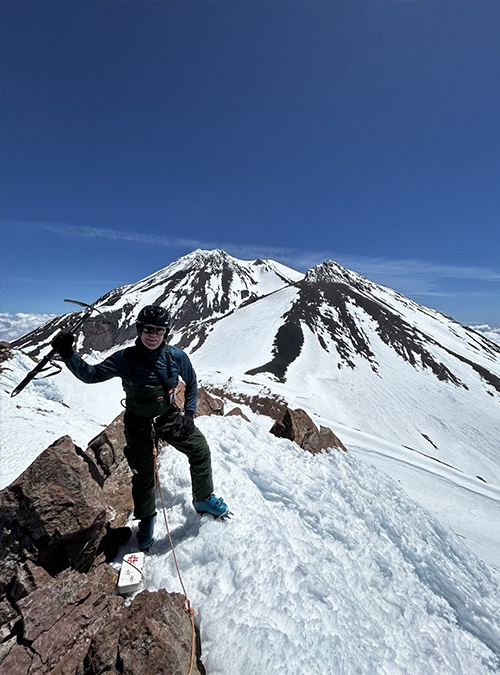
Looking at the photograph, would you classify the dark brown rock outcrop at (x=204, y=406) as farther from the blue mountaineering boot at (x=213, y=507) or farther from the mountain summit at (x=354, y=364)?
the mountain summit at (x=354, y=364)

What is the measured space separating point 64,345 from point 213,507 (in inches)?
167


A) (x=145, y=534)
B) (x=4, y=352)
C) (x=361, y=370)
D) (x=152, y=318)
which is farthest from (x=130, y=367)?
(x=361, y=370)

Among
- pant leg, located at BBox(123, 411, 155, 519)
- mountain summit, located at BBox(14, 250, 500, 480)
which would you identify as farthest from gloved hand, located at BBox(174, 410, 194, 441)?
mountain summit, located at BBox(14, 250, 500, 480)

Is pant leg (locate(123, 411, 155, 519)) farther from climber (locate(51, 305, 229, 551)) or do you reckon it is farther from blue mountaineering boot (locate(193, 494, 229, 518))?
A: blue mountaineering boot (locate(193, 494, 229, 518))

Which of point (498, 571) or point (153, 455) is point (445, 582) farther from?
point (153, 455)

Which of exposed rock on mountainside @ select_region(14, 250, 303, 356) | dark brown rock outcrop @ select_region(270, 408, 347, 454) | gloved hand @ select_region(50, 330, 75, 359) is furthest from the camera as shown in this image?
exposed rock on mountainside @ select_region(14, 250, 303, 356)

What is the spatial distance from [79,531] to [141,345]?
10.0 ft

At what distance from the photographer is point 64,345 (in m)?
4.66

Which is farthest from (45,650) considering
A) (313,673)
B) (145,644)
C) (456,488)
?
(456,488)

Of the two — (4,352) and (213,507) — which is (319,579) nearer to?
(213,507)

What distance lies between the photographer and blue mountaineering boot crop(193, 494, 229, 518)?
576cm

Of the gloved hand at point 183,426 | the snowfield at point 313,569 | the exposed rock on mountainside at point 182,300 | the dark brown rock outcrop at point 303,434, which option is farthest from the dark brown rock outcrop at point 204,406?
the exposed rock on mountainside at point 182,300

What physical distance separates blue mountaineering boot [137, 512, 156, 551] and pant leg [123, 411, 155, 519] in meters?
0.11

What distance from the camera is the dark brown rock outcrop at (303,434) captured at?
38.5 feet
